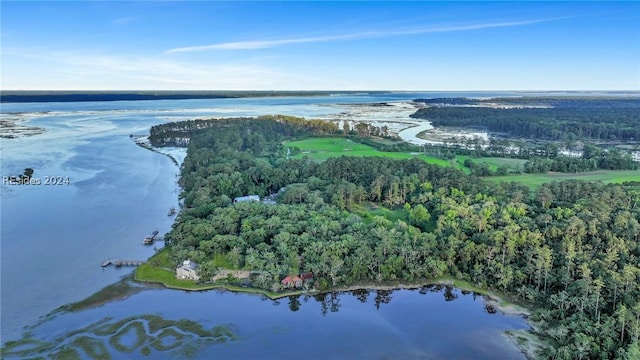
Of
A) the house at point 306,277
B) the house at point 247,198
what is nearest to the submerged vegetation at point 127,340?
the house at point 306,277

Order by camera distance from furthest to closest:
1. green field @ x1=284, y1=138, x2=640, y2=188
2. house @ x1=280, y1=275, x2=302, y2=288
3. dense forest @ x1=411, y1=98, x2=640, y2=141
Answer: dense forest @ x1=411, y1=98, x2=640, y2=141 → green field @ x1=284, y1=138, x2=640, y2=188 → house @ x1=280, y1=275, x2=302, y2=288

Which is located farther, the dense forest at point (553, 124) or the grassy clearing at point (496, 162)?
the dense forest at point (553, 124)

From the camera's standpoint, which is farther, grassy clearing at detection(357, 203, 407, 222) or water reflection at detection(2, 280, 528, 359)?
grassy clearing at detection(357, 203, 407, 222)

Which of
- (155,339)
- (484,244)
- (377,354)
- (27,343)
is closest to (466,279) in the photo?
(484,244)

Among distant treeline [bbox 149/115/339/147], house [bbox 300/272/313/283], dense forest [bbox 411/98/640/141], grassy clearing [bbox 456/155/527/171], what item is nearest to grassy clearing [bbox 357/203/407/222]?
house [bbox 300/272/313/283]

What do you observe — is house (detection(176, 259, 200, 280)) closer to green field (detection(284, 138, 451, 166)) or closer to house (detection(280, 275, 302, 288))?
Result: house (detection(280, 275, 302, 288))

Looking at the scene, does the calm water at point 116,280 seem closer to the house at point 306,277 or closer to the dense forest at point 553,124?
the house at point 306,277

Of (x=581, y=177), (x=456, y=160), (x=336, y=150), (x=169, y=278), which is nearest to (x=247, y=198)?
(x=169, y=278)
